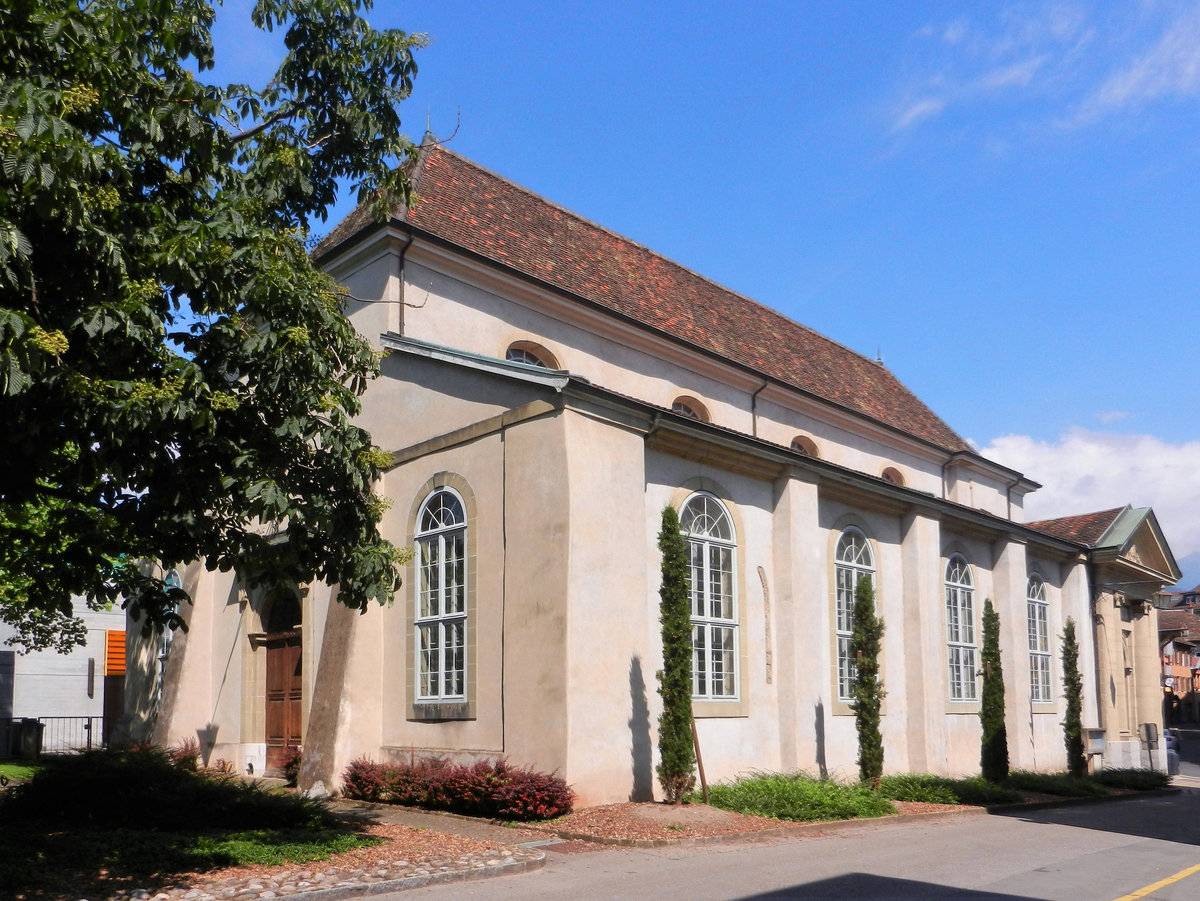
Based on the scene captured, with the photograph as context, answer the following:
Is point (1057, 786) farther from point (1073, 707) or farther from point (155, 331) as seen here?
point (155, 331)

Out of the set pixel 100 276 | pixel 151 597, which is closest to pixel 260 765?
pixel 151 597

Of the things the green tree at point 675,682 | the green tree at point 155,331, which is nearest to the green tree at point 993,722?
the green tree at point 675,682

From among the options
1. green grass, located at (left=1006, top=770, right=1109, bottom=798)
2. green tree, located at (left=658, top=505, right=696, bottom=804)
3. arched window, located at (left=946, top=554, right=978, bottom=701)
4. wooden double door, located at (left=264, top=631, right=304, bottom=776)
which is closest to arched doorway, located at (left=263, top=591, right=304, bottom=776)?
wooden double door, located at (left=264, top=631, right=304, bottom=776)

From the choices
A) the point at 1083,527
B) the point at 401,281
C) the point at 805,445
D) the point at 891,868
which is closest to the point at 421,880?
the point at 891,868

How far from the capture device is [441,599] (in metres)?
16.6

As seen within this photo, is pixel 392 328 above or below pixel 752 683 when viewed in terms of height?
above

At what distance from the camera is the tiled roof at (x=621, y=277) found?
69.9 feet

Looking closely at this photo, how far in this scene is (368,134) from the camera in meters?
12.9

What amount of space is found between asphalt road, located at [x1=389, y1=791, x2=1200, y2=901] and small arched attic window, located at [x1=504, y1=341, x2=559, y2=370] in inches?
387

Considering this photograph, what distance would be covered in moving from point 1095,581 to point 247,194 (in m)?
26.7

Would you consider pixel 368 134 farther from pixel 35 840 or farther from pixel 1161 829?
pixel 1161 829

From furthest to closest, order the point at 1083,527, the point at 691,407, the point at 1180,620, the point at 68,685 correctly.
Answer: the point at 1180,620 < the point at 68,685 < the point at 1083,527 < the point at 691,407

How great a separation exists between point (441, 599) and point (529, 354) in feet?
18.9

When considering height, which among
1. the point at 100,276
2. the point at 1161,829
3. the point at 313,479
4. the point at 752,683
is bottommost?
the point at 1161,829
